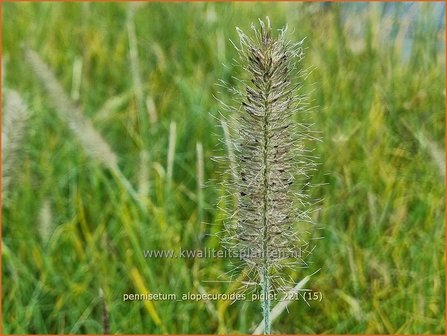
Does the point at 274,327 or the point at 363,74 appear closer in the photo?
the point at 274,327

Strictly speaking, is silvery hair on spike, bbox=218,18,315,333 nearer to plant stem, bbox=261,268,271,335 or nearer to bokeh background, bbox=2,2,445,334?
plant stem, bbox=261,268,271,335

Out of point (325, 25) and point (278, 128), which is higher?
point (325, 25)

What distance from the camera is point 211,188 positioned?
1170 mm

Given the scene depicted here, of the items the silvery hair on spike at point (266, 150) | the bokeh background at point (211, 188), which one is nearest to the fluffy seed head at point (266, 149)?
the silvery hair on spike at point (266, 150)

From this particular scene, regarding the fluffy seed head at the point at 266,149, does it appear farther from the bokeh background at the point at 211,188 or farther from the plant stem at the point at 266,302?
the bokeh background at the point at 211,188

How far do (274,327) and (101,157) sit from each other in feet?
1.28

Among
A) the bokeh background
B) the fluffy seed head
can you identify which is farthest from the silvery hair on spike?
the bokeh background

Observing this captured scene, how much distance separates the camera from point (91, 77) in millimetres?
1504

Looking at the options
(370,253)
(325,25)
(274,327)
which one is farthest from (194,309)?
(325,25)

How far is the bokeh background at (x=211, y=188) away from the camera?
1.11 meters

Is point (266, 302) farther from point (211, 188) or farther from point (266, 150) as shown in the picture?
point (211, 188)

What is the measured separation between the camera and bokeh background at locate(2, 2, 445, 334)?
1105mm

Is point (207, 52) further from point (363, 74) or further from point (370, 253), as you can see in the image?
point (370, 253)

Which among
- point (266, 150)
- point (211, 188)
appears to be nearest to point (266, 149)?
point (266, 150)
